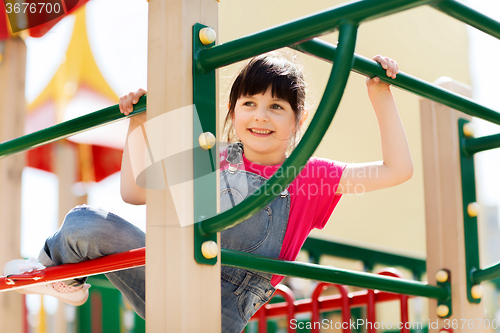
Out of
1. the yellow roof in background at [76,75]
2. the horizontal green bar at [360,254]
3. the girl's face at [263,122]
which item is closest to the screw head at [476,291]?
the girl's face at [263,122]

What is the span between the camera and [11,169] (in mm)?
2023

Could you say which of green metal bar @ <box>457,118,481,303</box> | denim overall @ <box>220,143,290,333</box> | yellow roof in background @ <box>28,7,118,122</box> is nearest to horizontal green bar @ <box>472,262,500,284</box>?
green metal bar @ <box>457,118,481,303</box>

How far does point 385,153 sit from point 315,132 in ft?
1.60

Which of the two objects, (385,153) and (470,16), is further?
(385,153)

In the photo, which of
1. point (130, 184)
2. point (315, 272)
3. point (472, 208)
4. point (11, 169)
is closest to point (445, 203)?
point (472, 208)

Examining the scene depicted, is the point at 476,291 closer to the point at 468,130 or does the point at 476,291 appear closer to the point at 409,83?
the point at 468,130

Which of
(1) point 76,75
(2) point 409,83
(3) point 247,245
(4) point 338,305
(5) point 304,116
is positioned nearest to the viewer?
(2) point 409,83

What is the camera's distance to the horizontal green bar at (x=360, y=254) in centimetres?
217

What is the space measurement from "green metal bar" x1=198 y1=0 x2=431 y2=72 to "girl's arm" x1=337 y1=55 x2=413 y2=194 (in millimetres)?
198

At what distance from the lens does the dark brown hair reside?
1.25 m

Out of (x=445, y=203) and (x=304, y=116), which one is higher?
(x=304, y=116)

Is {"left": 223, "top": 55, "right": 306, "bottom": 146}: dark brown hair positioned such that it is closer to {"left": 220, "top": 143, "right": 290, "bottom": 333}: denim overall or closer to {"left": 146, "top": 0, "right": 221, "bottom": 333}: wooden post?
{"left": 220, "top": 143, "right": 290, "bottom": 333}: denim overall

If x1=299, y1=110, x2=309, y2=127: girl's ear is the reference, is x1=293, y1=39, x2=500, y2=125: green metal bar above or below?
below

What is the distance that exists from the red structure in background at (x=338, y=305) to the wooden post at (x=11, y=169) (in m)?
0.83
